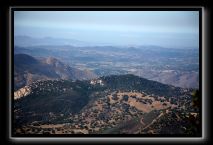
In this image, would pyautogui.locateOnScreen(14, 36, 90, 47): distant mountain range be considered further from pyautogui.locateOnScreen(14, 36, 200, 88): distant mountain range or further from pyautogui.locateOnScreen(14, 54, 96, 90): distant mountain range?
pyautogui.locateOnScreen(14, 54, 96, 90): distant mountain range

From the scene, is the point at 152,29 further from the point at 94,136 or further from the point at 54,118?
the point at 54,118

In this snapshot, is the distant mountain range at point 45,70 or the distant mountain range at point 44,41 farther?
the distant mountain range at point 45,70

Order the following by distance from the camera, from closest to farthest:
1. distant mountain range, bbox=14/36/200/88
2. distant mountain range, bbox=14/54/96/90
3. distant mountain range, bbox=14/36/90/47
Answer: distant mountain range, bbox=14/36/200/88 < distant mountain range, bbox=14/36/90/47 < distant mountain range, bbox=14/54/96/90

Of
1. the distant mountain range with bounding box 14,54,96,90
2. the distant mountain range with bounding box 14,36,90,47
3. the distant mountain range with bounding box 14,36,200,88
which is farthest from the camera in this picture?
the distant mountain range with bounding box 14,54,96,90

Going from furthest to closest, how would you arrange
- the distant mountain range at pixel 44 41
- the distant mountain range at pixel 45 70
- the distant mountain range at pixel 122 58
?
the distant mountain range at pixel 45 70 < the distant mountain range at pixel 44 41 < the distant mountain range at pixel 122 58

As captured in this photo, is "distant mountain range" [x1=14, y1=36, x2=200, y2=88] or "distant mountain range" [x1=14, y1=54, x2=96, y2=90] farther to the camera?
"distant mountain range" [x1=14, y1=54, x2=96, y2=90]

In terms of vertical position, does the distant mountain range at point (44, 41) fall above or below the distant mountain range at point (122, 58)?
above

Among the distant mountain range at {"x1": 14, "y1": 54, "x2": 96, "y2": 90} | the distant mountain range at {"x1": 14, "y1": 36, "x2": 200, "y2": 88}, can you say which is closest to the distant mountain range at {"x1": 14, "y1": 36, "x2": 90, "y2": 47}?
the distant mountain range at {"x1": 14, "y1": 36, "x2": 200, "y2": 88}

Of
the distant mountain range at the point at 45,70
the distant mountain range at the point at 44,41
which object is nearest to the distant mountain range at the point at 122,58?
the distant mountain range at the point at 44,41

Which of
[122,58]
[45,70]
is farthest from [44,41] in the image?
[122,58]

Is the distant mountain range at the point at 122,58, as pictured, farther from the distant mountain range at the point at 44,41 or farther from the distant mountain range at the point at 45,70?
the distant mountain range at the point at 45,70
